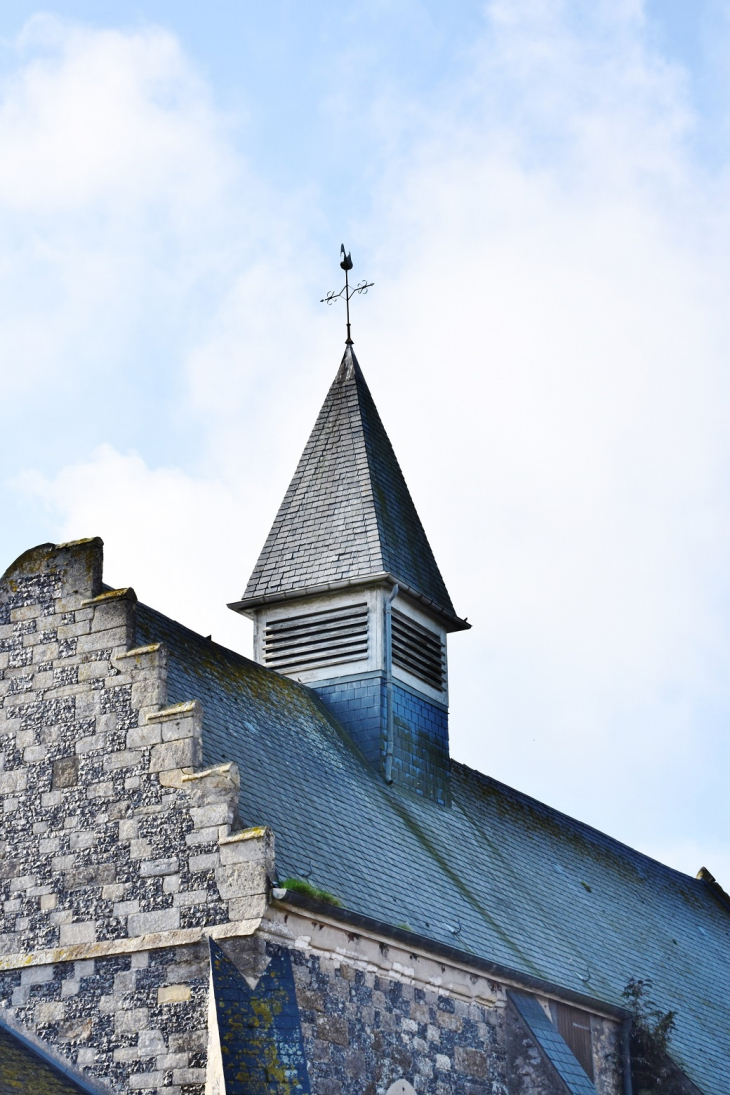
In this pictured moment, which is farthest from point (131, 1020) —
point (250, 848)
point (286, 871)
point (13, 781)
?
point (13, 781)

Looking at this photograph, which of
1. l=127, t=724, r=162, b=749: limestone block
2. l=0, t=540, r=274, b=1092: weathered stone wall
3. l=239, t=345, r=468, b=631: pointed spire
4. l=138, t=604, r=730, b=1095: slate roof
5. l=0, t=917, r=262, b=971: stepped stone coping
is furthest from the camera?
l=239, t=345, r=468, b=631: pointed spire

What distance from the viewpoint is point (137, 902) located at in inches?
564

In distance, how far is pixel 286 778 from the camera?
17.5 m

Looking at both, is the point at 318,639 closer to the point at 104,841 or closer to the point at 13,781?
the point at 13,781

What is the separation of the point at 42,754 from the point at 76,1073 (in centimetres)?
332

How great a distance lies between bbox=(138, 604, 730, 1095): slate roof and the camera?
16688 millimetres

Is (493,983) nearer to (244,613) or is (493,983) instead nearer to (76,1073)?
(76,1073)

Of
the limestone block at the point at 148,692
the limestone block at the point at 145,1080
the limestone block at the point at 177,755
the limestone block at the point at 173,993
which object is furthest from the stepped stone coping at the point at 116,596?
the limestone block at the point at 145,1080

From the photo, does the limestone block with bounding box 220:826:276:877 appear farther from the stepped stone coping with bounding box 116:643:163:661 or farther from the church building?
the stepped stone coping with bounding box 116:643:163:661

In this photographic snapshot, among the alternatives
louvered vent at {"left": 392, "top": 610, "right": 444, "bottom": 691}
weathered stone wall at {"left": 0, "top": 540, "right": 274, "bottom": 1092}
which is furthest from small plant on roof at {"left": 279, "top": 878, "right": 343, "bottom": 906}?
louvered vent at {"left": 392, "top": 610, "right": 444, "bottom": 691}

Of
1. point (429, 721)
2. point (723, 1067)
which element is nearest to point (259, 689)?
point (429, 721)

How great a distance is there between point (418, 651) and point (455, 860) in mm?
3772

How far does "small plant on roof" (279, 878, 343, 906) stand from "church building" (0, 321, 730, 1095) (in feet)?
0.13

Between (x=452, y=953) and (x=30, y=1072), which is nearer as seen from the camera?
(x=30, y=1072)
